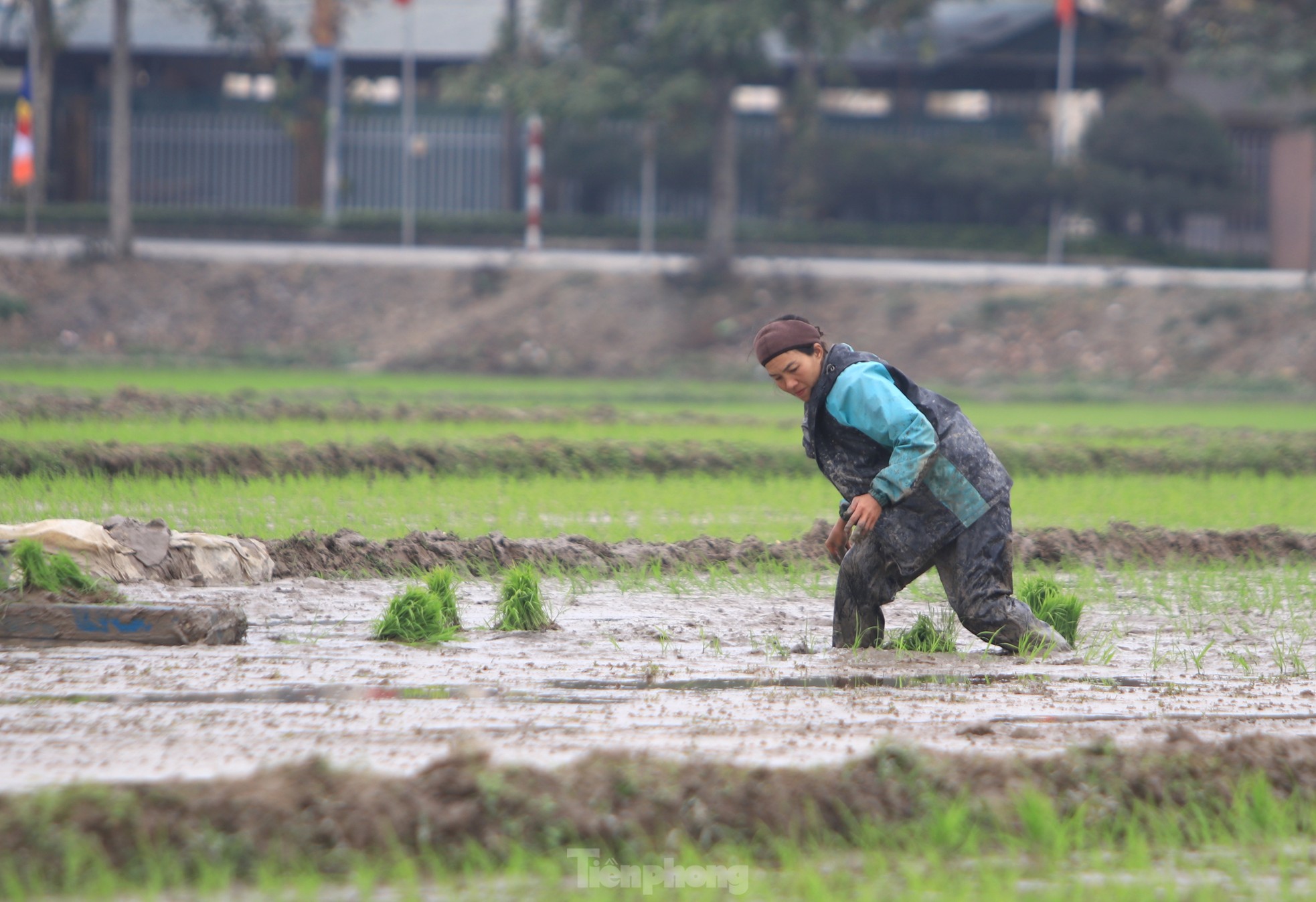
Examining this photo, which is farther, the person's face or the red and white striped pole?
the red and white striped pole

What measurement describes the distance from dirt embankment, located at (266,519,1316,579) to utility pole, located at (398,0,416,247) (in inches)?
734

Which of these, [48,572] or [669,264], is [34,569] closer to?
[48,572]

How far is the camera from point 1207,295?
862 inches

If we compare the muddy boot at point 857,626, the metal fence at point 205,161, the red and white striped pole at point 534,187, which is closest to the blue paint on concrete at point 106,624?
the muddy boot at point 857,626

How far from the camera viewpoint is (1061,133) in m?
26.2

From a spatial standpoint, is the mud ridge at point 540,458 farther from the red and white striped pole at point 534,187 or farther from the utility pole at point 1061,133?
the red and white striped pole at point 534,187

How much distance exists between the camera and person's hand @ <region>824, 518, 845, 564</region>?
507 centimetres

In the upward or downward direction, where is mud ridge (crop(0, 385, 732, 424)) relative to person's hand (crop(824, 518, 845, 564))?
downward

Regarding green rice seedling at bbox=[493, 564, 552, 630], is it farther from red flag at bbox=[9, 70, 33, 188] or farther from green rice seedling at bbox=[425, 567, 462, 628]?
red flag at bbox=[9, 70, 33, 188]

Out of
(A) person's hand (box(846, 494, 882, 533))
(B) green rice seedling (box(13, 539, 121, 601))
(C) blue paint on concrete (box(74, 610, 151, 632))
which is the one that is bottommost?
(C) blue paint on concrete (box(74, 610, 151, 632))

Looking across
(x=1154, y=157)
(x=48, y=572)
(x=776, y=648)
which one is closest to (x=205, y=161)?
(x=1154, y=157)

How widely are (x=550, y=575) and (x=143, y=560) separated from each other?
1809 mm

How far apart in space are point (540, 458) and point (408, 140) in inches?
660

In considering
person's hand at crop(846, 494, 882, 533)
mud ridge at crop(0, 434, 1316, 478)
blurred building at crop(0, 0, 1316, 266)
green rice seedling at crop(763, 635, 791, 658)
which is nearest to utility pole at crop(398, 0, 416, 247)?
blurred building at crop(0, 0, 1316, 266)
